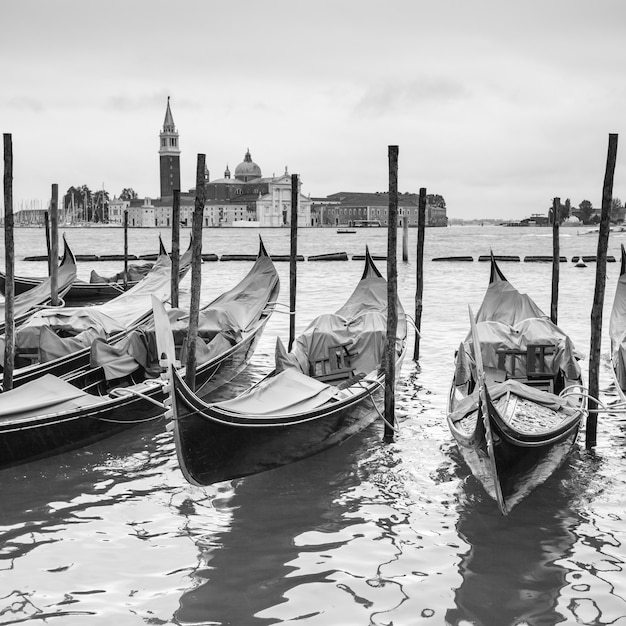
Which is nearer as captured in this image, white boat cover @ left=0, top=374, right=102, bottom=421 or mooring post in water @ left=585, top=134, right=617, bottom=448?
white boat cover @ left=0, top=374, right=102, bottom=421

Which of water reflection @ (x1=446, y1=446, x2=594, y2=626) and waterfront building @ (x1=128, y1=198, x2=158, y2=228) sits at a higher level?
waterfront building @ (x1=128, y1=198, x2=158, y2=228)

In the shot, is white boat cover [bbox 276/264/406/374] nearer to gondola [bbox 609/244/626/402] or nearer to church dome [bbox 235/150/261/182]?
gondola [bbox 609/244/626/402]

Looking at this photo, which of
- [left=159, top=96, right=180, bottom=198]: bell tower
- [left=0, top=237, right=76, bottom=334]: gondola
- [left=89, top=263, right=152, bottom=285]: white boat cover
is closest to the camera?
[left=0, top=237, right=76, bottom=334]: gondola

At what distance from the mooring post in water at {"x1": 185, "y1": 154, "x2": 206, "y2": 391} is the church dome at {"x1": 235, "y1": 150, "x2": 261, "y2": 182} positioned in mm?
101678

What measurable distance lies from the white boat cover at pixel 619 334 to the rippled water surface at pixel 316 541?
65 centimetres

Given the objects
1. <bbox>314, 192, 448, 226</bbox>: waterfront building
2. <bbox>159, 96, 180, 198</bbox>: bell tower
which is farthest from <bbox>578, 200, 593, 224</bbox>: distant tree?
<bbox>159, 96, 180, 198</bbox>: bell tower

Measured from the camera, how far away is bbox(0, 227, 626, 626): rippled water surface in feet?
11.5

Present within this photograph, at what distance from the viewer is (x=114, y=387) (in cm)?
647

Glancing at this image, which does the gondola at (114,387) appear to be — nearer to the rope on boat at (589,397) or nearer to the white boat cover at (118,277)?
the rope on boat at (589,397)

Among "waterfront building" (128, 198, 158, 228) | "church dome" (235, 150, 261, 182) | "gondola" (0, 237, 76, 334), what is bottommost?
"gondola" (0, 237, 76, 334)

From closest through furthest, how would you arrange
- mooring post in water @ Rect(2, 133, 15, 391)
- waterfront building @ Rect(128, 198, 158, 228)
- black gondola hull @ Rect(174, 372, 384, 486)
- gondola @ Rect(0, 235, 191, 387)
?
black gondola hull @ Rect(174, 372, 384, 486) → mooring post in water @ Rect(2, 133, 15, 391) → gondola @ Rect(0, 235, 191, 387) → waterfront building @ Rect(128, 198, 158, 228)

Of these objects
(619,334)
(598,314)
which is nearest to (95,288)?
(619,334)

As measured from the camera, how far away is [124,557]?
3.95 m

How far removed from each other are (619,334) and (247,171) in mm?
102391
